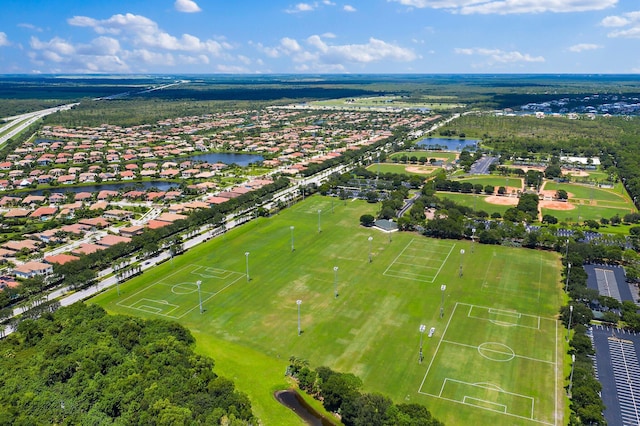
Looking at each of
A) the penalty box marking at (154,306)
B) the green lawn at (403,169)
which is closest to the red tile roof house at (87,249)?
the penalty box marking at (154,306)

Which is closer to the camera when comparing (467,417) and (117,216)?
(467,417)

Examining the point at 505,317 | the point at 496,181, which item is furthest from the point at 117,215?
the point at 496,181

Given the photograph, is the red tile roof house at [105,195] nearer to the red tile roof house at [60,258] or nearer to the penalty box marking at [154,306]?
the red tile roof house at [60,258]

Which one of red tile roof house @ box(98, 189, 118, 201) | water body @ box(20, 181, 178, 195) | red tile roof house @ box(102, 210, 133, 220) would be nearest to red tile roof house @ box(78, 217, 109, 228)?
red tile roof house @ box(102, 210, 133, 220)

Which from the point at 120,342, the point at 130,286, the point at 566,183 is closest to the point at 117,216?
the point at 130,286

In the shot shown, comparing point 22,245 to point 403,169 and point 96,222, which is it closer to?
point 96,222

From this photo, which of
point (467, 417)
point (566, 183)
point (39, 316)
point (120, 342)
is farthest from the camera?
point (566, 183)

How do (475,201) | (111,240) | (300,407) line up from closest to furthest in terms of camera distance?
(300,407) → (111,240) → (475,201)

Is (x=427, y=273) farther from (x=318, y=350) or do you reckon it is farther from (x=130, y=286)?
(x=130, y=286)
